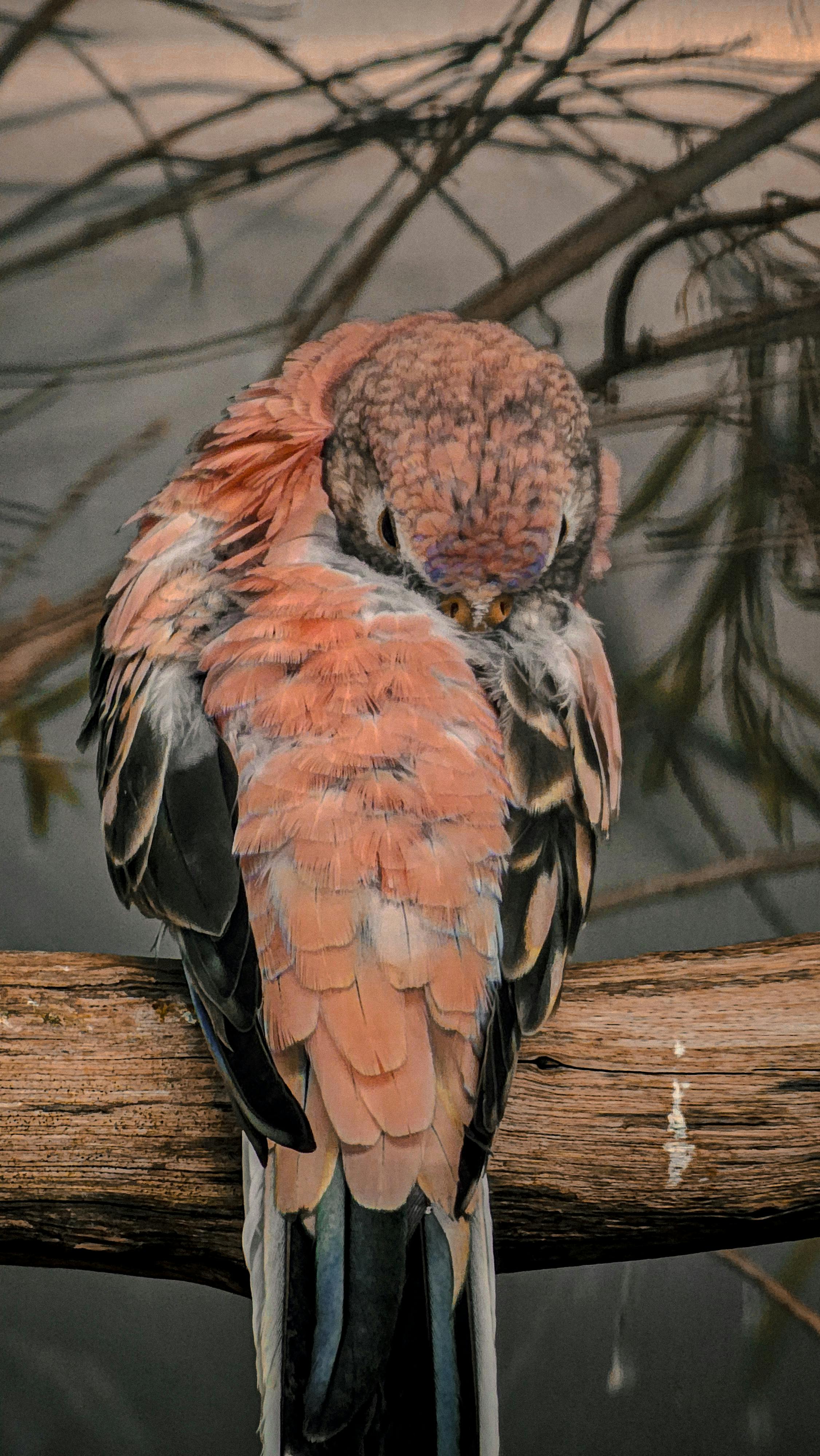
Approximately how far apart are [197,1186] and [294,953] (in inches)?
8.8

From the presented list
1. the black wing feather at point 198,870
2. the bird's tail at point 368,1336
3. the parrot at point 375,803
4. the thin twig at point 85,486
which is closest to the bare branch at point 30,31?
the thin twig at point 85,486

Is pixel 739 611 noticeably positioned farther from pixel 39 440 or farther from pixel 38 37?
pixel 38 37

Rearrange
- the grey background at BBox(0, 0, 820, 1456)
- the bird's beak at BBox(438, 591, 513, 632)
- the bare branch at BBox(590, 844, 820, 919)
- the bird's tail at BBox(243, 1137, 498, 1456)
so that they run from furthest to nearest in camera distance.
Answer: the bare branch at BBox(590, 844, 820, 919), the grey background at BBox(0, 0, 820, 1456), the bird's beak at BBox(438, 591, 513, 632), the bird's tail at BBox(243, 1137, 498, 1456)

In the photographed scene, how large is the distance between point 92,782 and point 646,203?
3.74 feet

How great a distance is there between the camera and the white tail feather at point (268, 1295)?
2.14 feet

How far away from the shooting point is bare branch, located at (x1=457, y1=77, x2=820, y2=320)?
1531 millimetres

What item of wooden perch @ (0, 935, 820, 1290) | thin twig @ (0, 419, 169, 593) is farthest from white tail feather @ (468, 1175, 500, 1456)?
thin twig @ (0, 419, 169, 593)

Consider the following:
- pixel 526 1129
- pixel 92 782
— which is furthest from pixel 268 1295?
pixel 92 782

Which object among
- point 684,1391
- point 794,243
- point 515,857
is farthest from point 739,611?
point 684,1391

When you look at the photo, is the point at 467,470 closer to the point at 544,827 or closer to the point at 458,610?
the point at 458,610

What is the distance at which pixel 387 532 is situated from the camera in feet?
2.57

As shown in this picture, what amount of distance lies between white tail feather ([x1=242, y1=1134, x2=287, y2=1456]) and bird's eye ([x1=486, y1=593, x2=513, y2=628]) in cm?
39

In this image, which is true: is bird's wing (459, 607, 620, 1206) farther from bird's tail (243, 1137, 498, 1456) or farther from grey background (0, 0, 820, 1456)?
grey background (0, 0, 820, 1456)

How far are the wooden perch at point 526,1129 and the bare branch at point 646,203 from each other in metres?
1.06
